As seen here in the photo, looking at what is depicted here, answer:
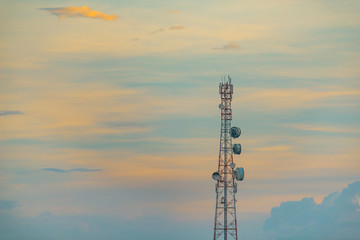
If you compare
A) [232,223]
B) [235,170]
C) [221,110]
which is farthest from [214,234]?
[221,110]

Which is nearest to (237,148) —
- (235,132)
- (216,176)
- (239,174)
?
(235,132)

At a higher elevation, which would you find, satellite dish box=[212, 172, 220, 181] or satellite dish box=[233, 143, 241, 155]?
satellite dish box=[233, 143, 241, 155]

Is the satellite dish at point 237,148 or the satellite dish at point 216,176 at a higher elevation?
the satellite dish at point 237,148

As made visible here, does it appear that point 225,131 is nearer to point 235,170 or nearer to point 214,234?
point 235,170

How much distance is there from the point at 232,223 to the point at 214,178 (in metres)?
9.02

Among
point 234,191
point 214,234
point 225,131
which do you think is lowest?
point 214,234

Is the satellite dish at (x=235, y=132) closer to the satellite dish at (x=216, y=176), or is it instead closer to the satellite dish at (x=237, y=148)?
the satellite dish at (x=237, y=148)

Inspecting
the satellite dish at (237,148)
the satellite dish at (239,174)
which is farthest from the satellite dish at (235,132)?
the satellite dish at (239,174)

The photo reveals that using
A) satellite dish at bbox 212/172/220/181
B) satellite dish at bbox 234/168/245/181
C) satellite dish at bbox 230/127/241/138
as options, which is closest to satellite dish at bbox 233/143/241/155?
satellite dish at bbox 230/127/241/138

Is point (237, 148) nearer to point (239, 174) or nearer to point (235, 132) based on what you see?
point (235, 132)

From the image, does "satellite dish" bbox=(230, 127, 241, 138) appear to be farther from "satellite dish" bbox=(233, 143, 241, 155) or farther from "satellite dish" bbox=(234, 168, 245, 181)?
"satellite dish" bbox=(234, 168, 245, 181)

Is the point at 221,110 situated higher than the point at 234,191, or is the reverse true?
the point at 221,110

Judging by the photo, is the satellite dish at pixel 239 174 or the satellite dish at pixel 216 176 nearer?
the satellite dish at pixel 239 174

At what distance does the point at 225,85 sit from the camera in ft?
415
